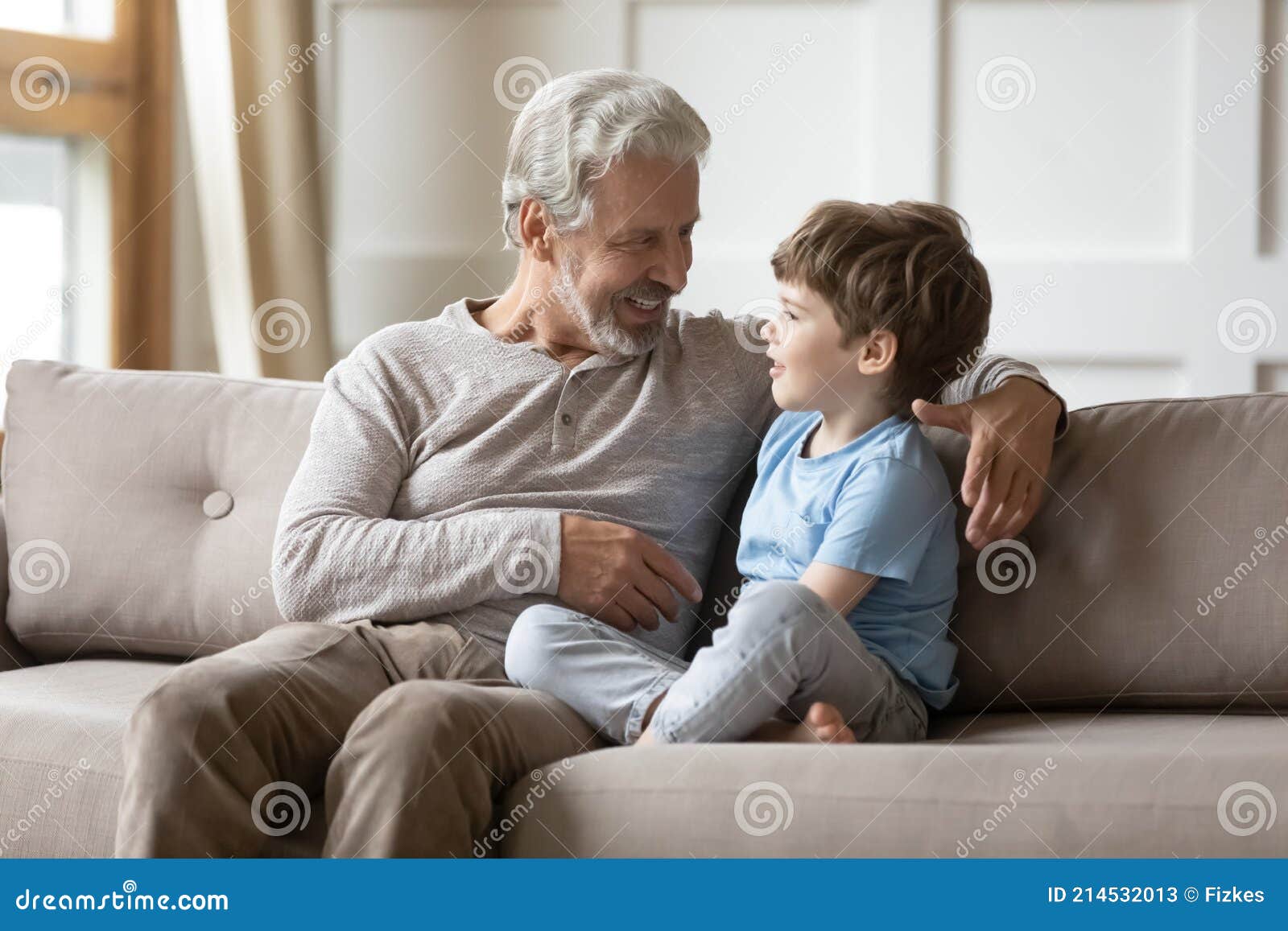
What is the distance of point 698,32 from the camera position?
2736mm

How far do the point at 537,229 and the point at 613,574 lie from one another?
0.48m

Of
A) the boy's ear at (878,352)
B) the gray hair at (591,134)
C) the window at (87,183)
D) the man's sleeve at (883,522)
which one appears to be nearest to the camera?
the man's sleeve at (883,522)

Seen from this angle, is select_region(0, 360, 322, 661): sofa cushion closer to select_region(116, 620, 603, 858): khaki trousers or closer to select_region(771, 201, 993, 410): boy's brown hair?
select_region(116, 620, 603, 858): khaki trousers

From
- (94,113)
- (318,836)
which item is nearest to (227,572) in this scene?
(318,836)

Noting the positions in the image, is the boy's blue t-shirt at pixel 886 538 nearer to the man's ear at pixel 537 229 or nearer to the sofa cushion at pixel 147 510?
the man's ear at pixel 537 229

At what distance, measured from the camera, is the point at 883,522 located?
142 cm

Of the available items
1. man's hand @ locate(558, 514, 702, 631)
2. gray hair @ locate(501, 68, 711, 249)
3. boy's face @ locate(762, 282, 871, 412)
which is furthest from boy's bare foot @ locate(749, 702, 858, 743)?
gray hair @ locate(501, 68, 711, 249)

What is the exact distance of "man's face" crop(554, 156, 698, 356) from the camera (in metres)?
1.65

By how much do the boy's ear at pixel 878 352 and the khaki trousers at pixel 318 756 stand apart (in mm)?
483

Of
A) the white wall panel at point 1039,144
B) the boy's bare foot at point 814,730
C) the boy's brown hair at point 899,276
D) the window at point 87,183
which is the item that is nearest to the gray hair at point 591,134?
the boy's brown hair at point 899,276

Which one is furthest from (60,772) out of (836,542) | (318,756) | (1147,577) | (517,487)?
(1147,577)

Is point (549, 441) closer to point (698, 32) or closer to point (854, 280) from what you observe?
point (854, 280)

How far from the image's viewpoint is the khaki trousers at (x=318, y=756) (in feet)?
3.96

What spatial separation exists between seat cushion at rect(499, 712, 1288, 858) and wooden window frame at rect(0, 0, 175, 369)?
2018 millimetres
